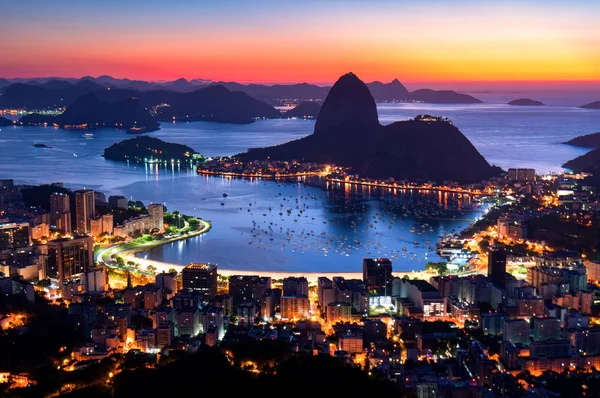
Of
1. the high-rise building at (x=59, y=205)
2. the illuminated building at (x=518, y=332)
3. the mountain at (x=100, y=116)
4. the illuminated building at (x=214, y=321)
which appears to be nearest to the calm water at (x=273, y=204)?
the high-rise building at (x=59, y=205)

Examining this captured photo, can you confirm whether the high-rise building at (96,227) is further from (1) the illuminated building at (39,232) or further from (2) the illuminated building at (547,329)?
(2) the illuminated building at (547,329)

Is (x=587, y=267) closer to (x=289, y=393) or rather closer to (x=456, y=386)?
(x=456, y=386)

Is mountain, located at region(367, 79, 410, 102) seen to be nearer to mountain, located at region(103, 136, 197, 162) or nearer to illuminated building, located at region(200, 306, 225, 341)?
mountain, located at region(103, 136, 197, 162)

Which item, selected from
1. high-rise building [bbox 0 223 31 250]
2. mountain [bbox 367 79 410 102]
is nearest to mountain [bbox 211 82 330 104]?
mountain [bbox 367 79 410 102]

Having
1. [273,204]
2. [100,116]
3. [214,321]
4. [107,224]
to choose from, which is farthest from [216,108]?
[214,321]

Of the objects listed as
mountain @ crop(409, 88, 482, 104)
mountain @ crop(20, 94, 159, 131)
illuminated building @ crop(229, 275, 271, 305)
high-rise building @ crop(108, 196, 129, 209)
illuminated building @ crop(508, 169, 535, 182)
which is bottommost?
illuminated building @ crop(229, 275, 271, 305)

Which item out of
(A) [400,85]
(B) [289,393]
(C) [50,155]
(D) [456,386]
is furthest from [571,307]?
(A) [400,85]

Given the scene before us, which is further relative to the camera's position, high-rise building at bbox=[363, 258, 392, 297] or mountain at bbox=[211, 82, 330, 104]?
mountain at bbox=[211, 82, 330, 104]
